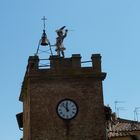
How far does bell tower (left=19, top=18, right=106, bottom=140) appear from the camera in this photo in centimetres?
3344

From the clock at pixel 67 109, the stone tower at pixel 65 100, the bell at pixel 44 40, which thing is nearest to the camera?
the stone tower at pixel 65 100

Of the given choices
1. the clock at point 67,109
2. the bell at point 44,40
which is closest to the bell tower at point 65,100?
the clock at point 67,109

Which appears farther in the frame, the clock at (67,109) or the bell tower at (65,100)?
the clock at (67,109)

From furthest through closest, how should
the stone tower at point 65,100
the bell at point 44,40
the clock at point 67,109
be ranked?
the bell at point 44,40, the clock at point 67,109, the stone tower at point 65,100

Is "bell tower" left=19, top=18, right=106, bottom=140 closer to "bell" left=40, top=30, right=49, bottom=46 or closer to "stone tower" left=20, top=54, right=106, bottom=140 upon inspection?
"stone tower" left=20, top=54, right=106, bottom=140

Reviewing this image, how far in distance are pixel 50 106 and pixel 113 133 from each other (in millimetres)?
4256

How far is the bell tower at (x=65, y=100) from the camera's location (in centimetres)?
3344

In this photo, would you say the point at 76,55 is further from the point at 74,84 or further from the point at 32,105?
the point at 32,105

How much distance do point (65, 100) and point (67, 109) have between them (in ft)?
1.70

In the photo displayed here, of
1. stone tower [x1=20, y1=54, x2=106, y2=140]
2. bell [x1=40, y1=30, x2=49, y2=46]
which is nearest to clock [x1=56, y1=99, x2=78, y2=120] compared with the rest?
stone tower [x1=20, y1=54, x2=106, y2=140]

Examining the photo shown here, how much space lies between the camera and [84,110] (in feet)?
111

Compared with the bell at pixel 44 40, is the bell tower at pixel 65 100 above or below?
below

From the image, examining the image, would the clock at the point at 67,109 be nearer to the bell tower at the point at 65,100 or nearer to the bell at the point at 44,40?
the bell tower at the point at 65,100

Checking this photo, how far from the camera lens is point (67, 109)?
3388 centimetres
